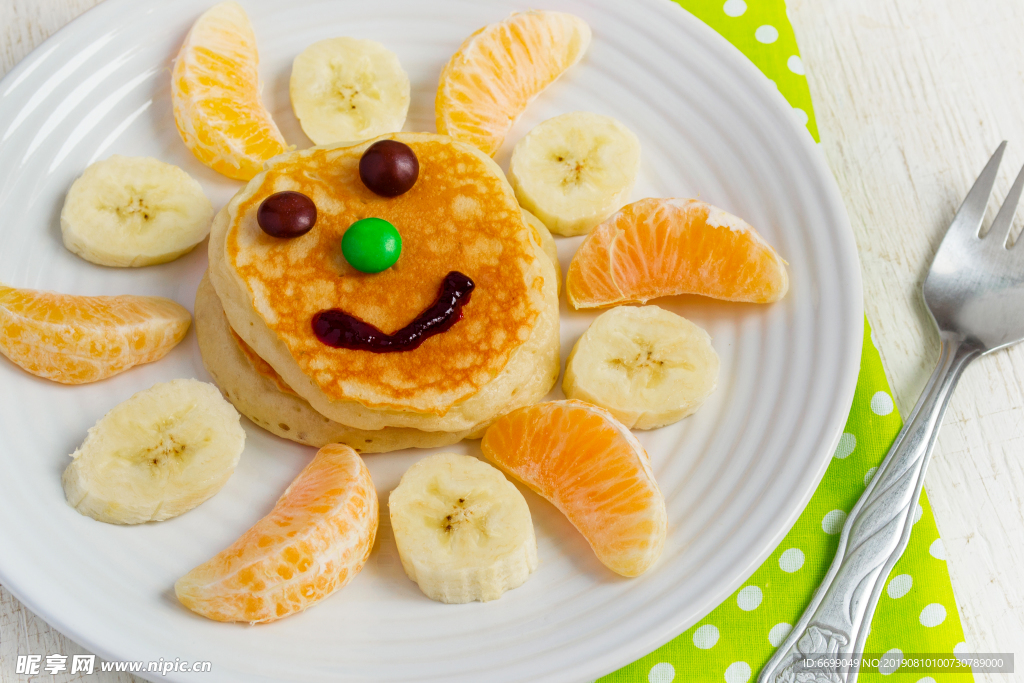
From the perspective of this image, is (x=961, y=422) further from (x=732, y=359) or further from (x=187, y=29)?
(x=187, y=29)

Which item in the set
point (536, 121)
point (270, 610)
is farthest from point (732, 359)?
point (270, 610)

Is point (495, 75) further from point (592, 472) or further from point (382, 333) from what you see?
point (592, 472)

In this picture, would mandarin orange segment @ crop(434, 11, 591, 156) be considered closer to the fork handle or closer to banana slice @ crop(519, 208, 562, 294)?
banana slice @ crop(519, 208, 562, 294)

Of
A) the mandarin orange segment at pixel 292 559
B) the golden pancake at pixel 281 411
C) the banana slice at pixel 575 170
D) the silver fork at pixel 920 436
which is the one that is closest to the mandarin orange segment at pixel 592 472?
the golden pancake at pixel 281 411

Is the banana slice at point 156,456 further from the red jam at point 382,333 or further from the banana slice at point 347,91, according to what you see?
the banana slice at point 347,91

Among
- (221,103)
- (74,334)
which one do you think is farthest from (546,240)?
(74,334)

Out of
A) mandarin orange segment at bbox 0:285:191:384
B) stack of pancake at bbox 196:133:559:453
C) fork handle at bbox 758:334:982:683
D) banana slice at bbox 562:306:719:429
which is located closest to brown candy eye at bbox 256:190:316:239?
stack of pancake at bbox 196:133:559:453
